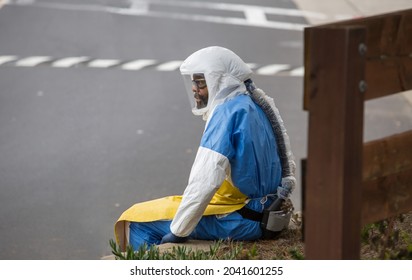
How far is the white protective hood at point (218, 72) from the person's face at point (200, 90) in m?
0.04

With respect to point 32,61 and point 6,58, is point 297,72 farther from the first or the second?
point 6,58

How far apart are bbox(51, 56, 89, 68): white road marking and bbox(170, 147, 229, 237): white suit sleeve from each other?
7690 millimetres

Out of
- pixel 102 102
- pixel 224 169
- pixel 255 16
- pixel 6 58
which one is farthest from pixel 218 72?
pixel 255 16

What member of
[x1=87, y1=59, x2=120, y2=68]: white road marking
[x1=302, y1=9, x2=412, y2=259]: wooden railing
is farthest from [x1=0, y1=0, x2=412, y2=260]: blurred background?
[x1=302, y1=9, x2=412, y2=259]: wooden railing

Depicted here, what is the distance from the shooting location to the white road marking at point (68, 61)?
12.8 m

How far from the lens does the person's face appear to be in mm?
5789

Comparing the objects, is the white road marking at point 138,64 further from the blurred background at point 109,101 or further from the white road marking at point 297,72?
the white road marking at point 297,72

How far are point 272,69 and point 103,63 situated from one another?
7.26 ft

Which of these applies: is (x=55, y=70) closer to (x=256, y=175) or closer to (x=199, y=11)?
(x=199, y=11)

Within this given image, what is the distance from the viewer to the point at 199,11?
52.8 feet

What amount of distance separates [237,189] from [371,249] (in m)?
0.95

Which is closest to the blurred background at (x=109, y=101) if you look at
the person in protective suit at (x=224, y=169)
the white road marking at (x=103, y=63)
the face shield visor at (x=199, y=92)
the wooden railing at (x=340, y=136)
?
the white road marking at (x=103, y=63)

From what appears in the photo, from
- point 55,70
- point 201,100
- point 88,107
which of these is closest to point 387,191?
point 201,100

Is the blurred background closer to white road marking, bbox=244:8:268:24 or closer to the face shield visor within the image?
white road marking, bbox=244:8:268:24
